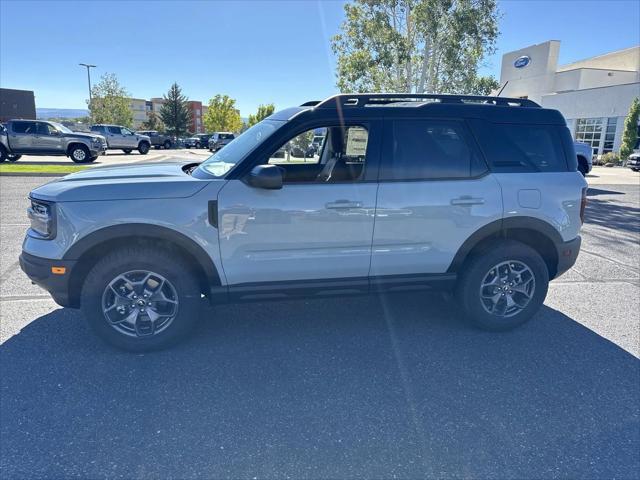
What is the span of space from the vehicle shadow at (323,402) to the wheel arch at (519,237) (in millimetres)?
659

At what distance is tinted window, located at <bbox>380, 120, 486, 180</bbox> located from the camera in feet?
11.4

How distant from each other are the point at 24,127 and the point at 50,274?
21059 millimetres

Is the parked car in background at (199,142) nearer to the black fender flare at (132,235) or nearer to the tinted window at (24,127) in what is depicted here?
the tinted window at (24,127)

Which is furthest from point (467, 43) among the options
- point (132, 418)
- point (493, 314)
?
point (132, 418)

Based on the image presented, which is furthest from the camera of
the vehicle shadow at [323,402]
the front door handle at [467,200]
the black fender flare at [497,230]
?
the black fender flare at [497,230]

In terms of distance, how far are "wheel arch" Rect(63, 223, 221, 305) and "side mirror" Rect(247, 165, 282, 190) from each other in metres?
0.67

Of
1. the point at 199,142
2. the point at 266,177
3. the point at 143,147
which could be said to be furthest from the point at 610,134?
the point at 266,177

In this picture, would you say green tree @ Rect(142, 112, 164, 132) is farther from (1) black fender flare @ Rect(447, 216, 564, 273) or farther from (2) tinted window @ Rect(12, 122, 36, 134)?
(1) black fender flare @ Rect(447, 216, 564, 273)

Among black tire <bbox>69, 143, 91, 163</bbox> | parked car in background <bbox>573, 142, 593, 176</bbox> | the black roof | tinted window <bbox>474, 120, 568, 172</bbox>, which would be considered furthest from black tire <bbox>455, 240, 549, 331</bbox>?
black tire <bbox>69, 143, 91, 163</bbox>

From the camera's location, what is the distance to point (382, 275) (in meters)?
3.59

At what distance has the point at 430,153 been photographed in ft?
11.6

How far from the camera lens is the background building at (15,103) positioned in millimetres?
54625

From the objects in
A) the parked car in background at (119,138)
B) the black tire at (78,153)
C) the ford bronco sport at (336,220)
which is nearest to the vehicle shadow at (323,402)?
the ford bronco sport at (336,220)

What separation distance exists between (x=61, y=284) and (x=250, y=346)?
1499 mm
